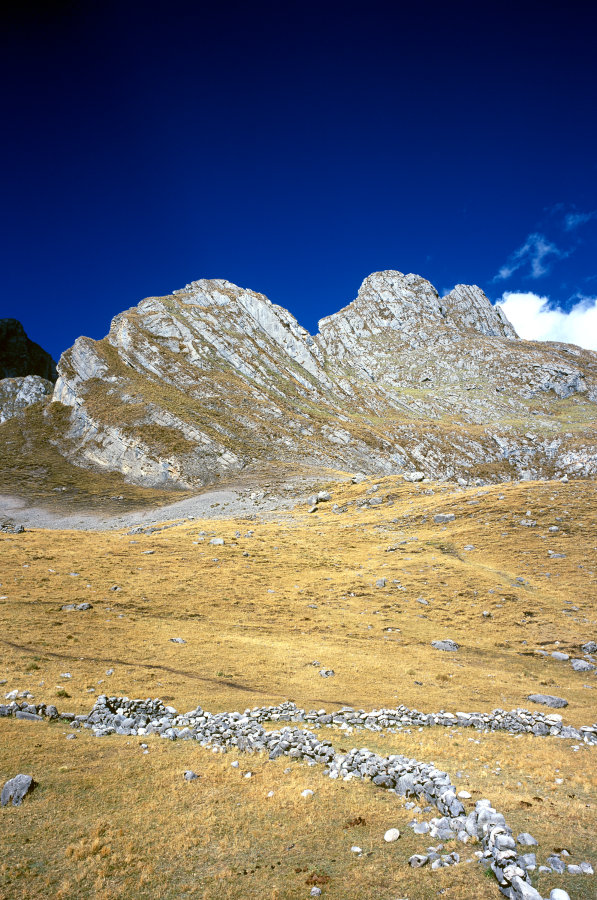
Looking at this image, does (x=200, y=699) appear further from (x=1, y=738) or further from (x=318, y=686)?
(x=1, y=738)

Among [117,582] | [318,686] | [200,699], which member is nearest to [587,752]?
[318,686]

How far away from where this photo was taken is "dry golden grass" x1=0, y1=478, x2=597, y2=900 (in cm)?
1014

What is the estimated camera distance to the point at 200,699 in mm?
20016

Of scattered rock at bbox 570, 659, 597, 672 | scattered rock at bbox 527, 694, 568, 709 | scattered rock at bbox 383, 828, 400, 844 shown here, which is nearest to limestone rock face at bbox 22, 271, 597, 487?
scattered rock at bbox 570, 659, 597, 672

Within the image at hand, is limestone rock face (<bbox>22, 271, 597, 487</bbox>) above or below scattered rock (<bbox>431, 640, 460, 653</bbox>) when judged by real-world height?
above

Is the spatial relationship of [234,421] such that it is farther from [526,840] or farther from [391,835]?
[526,840]

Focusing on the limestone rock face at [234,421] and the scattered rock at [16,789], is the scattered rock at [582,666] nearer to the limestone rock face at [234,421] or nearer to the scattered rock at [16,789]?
the scattered rock at [16,789]

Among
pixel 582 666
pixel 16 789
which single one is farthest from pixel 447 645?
pixel 16 789

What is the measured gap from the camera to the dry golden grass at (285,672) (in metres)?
10.1

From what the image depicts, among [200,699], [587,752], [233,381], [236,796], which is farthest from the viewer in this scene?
[233,381]

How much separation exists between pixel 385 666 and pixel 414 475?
56086mm

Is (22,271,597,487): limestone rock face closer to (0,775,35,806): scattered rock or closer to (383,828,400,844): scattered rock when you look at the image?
(0,775,35,806): scattered rock

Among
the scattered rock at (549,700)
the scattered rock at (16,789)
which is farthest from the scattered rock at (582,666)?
the scattered rock at (16,789)

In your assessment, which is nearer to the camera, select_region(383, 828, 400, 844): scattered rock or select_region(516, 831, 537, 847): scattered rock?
select_region(516, 831, 537, 847): scattered rock
